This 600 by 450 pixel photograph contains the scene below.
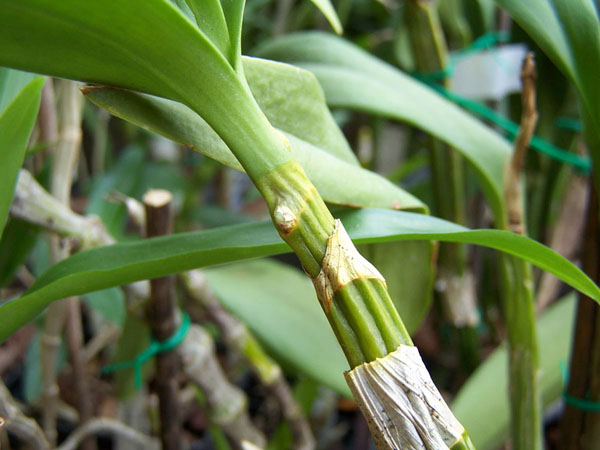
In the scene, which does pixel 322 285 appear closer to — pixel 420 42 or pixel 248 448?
pixel 248 448

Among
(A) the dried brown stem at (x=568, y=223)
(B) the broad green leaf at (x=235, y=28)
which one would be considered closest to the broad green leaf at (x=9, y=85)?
(B) the broad green leaf at (x=235, y=28)

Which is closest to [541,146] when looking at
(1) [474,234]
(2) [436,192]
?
(2) [436,192]

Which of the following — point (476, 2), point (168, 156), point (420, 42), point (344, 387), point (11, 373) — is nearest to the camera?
point (344, 387)

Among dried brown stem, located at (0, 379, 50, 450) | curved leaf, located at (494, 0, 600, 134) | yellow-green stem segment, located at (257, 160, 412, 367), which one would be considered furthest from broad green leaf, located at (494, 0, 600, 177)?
dried brown stem, located at (0, 379, 50, 450)

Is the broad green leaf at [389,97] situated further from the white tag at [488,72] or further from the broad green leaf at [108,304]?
the broad green leaf at [108,304]

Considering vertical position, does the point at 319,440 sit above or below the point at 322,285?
below

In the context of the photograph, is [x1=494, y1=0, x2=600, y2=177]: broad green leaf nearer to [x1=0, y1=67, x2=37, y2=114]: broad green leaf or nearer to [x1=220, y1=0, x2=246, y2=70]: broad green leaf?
[x1=220, y1=0, x2=246, y2=70]: broad green leaf
